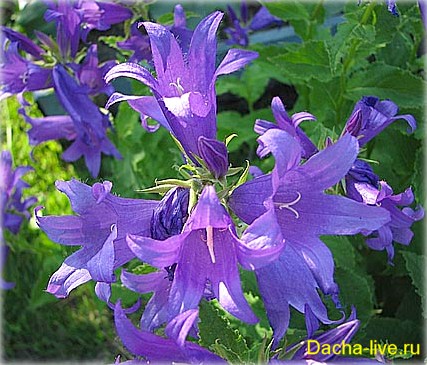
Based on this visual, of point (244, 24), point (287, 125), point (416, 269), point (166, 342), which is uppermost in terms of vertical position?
point (287, 125)

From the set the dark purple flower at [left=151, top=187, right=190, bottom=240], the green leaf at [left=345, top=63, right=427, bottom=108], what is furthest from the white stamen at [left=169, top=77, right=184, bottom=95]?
the green leaf at [left=345, top=63, right=427, bottom=108]

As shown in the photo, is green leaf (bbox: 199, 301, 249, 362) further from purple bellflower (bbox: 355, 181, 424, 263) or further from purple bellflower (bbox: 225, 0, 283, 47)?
purple bellflower (bbox: 225, 0, 283, 47)

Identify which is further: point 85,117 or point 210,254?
point 85,117

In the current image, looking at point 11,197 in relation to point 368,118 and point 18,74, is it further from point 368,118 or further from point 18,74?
point 368,118

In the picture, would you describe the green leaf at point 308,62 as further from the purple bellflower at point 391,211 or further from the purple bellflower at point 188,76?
the purple bellflower at point 188,76

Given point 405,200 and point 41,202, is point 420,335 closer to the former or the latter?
point 405,200

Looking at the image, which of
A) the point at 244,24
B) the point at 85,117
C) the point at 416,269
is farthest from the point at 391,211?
A: the point at 244,24

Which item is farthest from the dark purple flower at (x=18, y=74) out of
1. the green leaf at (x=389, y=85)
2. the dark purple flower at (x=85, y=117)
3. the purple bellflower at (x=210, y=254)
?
the purple bellflower at (x=210, y=254)
